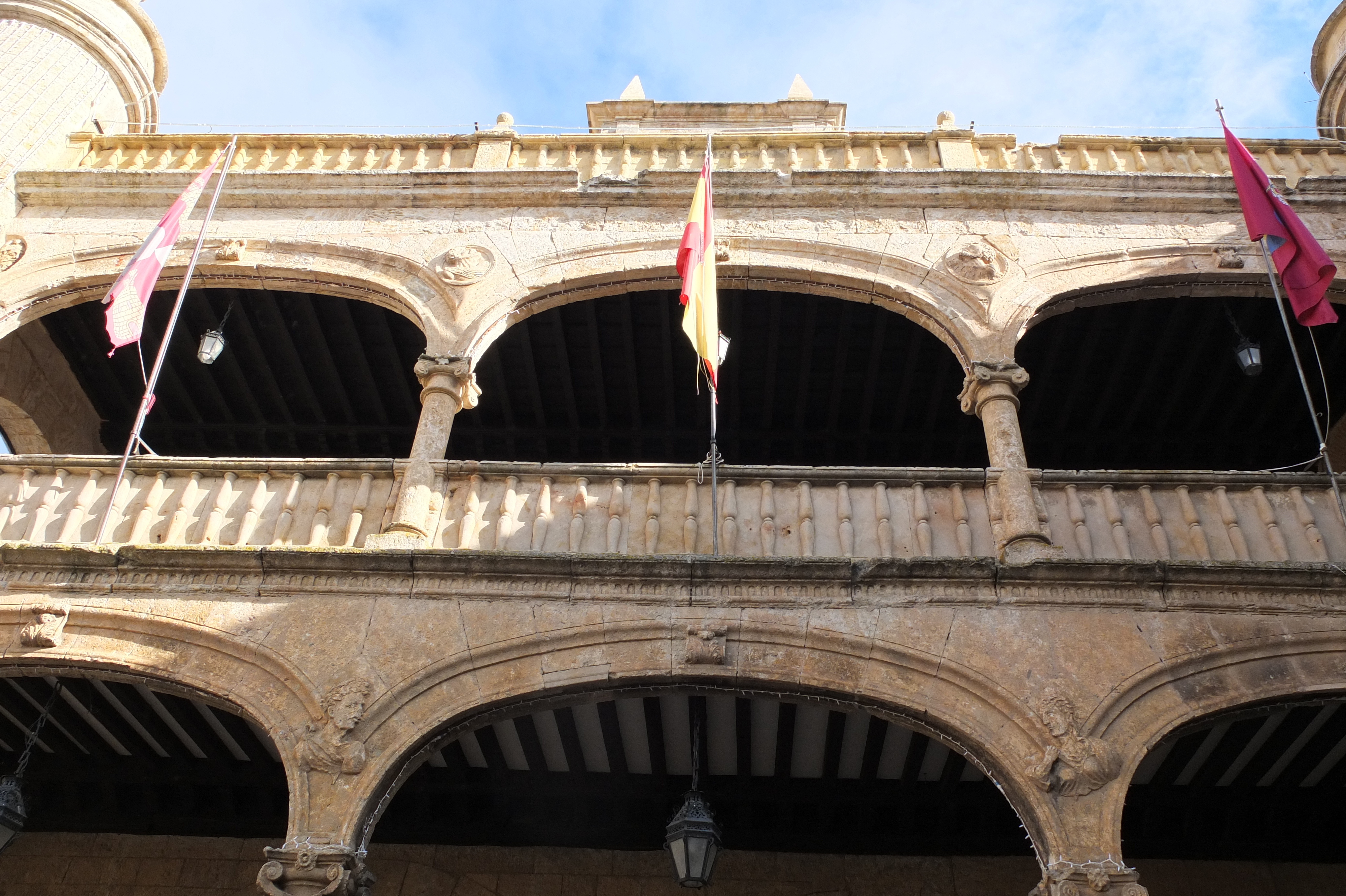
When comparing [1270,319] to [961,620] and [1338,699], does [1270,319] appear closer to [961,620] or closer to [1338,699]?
[1338,699]

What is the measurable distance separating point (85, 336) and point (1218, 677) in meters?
8.18

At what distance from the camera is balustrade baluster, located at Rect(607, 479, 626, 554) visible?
572cm

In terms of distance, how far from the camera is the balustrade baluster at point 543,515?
574 centimetres

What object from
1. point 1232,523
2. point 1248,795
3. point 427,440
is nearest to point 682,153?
point 427,440

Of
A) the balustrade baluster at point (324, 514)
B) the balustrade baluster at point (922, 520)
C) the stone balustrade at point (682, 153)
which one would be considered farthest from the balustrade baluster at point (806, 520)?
the stone balustrade at point (682, 153)

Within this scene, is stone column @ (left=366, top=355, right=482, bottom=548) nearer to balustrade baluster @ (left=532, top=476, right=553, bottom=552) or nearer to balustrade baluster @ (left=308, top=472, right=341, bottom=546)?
balustrade baluster @ (left=308, top=472, right=341, bottom=546)

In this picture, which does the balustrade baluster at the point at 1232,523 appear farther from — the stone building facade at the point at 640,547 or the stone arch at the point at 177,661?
the stone arch at the point at 177,661

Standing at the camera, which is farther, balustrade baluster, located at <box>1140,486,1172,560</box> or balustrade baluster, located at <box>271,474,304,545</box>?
balustrade baluster, located at <box>271,474,304,545</box>

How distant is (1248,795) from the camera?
669 centimetres

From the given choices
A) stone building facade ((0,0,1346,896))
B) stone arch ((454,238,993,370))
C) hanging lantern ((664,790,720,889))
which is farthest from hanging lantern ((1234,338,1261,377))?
hanging lantern ((664,790,720,889))

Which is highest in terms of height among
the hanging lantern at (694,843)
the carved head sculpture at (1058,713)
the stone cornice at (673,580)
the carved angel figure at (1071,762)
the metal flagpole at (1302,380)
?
the metal flagpole at (1302,380)

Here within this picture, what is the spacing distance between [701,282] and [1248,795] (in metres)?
4.52

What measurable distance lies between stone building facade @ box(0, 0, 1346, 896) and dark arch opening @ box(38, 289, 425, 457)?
0.52 meters

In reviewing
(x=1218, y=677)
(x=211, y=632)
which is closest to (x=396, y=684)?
(x=211, y=632)
